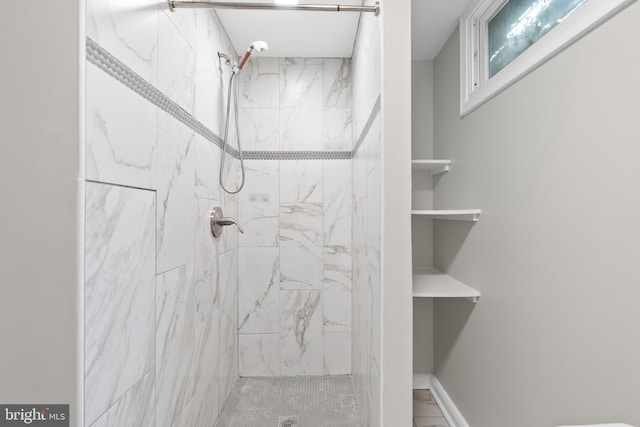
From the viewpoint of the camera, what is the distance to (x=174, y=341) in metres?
1.38

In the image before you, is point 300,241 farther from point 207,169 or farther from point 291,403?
point 291,403

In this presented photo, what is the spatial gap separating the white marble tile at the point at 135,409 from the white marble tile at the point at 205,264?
1.61 feet

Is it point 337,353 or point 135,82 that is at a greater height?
point 135,82

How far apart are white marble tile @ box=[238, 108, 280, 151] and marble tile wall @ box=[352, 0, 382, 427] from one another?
0.72 meters

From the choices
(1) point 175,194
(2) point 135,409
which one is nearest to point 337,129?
(1) point 175,194

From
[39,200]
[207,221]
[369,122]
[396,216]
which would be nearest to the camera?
[39,200]

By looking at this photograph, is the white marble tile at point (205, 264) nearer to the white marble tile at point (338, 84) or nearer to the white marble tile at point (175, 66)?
the white marble tile at point (175, 66)

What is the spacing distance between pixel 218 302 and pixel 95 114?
1.39 meters

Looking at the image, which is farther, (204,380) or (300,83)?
(300,83)

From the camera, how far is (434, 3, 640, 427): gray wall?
0.87 meters

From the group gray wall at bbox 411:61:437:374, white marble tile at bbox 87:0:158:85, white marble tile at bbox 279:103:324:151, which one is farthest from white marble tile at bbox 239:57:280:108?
white marble tile at bbox 87:0:158:85

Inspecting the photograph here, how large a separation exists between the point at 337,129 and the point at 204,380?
1884 mm

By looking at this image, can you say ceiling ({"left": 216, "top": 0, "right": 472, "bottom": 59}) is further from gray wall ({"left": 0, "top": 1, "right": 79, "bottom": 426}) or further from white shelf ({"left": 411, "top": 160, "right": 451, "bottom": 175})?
gray wall ({"left": 0, "top": 1, "right": 79, "bottom": 426})

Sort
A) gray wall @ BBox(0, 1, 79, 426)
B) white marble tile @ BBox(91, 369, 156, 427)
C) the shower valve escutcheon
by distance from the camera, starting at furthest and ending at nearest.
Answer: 1. the shower valve escutcheon
2. white marble tile @ BBox(91, 369, 156, 427)
3. gray wall @ BBox(0, 1, 79, 426)
